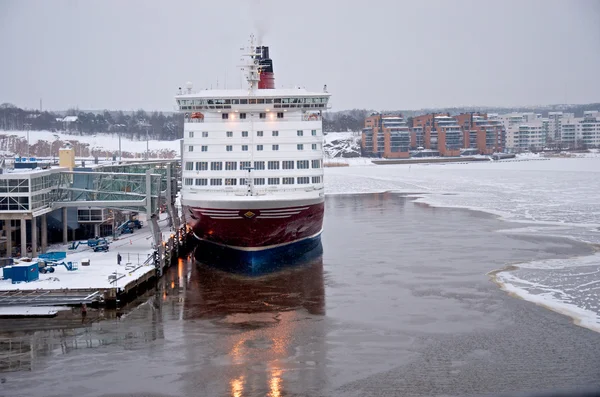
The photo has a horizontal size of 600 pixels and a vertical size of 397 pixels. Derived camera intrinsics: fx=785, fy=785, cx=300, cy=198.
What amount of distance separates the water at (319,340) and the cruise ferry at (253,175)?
1.56 meters

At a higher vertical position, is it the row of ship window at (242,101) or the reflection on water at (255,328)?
the row of ship window at (242,101)

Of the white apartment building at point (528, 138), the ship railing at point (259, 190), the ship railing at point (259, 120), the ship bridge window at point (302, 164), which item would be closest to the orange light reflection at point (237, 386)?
the ship railing at point (259, 190)

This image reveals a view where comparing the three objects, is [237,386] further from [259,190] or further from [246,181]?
[246,181]

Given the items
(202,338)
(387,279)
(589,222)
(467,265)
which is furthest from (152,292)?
(589,222)

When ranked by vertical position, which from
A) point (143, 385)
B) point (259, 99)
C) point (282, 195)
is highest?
point (259, 99)

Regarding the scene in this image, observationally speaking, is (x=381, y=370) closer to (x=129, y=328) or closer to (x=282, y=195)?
(x=129, y=328)

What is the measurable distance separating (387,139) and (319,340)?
106 metres

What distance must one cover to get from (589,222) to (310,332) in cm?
2499

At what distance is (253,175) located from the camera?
1166 inches

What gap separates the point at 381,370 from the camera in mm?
16453

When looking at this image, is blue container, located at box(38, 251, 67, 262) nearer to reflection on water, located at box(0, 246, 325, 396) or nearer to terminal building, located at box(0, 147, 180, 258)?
terminal building, located at box(0, 147, 180, 258)

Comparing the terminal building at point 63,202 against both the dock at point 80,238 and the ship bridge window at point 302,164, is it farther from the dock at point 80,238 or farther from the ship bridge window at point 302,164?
the ship bridge window at point 302,164

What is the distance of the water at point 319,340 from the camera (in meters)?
15.7

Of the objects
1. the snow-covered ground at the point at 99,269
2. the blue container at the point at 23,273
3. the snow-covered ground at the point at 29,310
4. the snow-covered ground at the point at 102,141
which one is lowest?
the snow-covered ground at the point at 29,310
